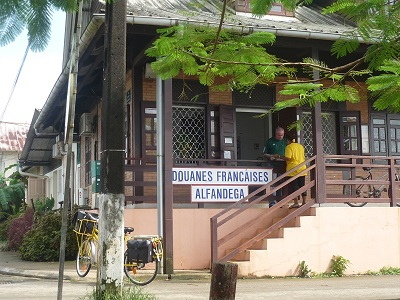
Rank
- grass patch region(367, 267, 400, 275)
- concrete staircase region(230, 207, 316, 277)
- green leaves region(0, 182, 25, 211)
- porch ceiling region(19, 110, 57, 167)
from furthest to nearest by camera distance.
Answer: green leaves region(0, 182, 25, 211) → porch ceiling region(19, 110, 57, 167) → grass patch region(367, 267, 400, 275) → concrete staircase region(230, 207, 316, 277)

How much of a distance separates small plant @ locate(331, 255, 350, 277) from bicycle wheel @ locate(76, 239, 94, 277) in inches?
172

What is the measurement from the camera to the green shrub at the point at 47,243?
1596 cm

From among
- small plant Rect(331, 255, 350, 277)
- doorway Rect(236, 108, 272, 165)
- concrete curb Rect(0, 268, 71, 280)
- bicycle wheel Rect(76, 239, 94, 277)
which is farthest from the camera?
doorway Rect(236, 108, 272, 165)

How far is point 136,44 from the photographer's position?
14.1 meters

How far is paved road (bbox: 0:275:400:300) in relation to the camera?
10.1 metres

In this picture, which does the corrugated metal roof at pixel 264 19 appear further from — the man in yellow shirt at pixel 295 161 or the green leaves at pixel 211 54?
the green leaves at pixel 211 54

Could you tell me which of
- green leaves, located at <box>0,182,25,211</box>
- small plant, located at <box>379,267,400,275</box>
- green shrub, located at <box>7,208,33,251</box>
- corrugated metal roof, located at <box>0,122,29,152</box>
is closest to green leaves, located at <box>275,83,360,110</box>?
small plant, located at <box>379,267,400,275</box>

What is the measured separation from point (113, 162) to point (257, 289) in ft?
13.1

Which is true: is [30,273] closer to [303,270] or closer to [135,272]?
[135,272]

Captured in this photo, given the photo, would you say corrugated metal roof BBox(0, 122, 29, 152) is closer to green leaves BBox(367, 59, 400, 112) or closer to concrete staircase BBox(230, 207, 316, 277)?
concrete staircase BBox(230, 207, 316, 277)

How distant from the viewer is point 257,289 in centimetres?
1098

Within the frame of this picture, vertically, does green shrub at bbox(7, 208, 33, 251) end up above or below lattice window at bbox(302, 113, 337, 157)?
below

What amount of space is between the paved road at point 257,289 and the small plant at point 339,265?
0.34 m

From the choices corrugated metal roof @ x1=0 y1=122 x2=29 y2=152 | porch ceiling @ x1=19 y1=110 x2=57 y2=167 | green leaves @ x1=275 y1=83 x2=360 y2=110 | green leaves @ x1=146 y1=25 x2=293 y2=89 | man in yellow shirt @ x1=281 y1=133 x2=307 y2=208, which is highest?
corrugated metal roof @ x1=0 y1=122 x2=29 y2=152
